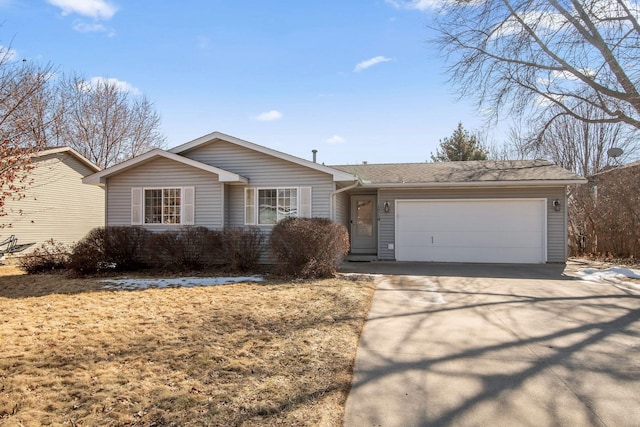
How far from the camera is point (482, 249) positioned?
12102mm

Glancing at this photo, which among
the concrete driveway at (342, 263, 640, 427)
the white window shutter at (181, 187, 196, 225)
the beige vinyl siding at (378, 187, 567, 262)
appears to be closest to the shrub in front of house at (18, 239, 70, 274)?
the white window shutter at (181, 187, 196, 225)

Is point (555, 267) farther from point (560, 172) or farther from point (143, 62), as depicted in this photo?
point (143, 62)

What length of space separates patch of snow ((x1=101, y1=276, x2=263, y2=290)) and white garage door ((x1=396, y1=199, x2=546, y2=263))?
5.87 meters

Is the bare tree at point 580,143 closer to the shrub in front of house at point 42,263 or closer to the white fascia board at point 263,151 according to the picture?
the white fascia board at point 263,151

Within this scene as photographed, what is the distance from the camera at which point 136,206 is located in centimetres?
1152

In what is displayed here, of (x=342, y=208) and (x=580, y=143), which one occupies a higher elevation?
(x=580, y=143)

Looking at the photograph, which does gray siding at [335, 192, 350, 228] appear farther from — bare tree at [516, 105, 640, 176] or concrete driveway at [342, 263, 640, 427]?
bare tree at [516, 105, 640, 176]

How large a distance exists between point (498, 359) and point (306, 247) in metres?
5.27

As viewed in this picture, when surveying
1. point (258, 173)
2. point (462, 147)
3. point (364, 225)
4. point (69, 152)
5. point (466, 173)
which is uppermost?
point (462, 147)

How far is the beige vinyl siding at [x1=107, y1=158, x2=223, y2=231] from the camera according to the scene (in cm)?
1115

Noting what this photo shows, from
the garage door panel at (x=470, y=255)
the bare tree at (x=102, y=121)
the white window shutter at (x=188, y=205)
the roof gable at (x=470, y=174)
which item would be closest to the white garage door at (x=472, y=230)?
the garage door panel at (x=470, y=255)

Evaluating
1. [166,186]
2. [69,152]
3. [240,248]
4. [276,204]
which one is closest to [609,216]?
[276,204]

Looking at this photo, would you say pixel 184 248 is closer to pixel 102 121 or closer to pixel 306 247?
pixel 306 247

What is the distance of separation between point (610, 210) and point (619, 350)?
39.8 feet
